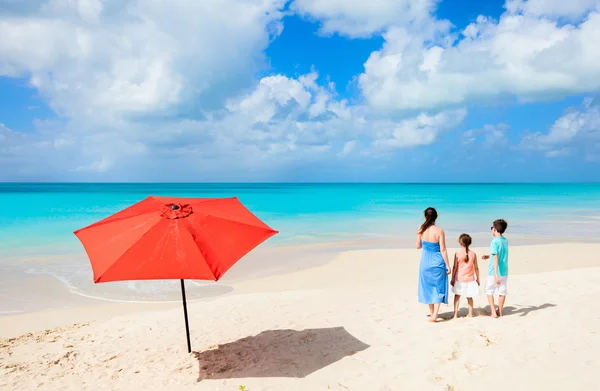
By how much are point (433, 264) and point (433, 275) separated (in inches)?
8.2

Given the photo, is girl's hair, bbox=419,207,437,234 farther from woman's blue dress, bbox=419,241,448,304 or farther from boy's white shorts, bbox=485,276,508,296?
boy's white shorts, bbox=485,276,508,296

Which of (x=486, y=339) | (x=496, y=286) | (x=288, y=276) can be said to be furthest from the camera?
(x=288, y=276)

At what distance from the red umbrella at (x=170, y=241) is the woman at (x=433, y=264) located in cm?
287

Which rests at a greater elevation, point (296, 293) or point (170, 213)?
point (170, 213)

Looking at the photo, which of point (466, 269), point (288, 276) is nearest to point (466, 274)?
point (466, 269)

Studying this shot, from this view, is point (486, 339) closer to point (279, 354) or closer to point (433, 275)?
point (433, 275)

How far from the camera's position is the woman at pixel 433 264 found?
6523mm

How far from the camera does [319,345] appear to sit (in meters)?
6.46

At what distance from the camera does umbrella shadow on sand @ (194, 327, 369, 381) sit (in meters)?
5.63

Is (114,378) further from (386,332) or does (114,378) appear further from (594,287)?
(594,287)

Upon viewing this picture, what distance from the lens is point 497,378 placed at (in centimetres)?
443

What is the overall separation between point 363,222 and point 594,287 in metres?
22.0

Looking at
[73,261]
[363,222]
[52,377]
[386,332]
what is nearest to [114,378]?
[52,377]

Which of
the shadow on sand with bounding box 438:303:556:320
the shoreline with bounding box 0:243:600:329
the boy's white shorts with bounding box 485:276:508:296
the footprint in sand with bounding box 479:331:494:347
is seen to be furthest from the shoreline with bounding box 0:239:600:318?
the footprint in sand with bounding box 479:331:494:347
